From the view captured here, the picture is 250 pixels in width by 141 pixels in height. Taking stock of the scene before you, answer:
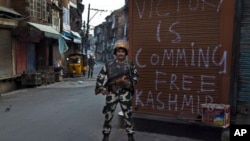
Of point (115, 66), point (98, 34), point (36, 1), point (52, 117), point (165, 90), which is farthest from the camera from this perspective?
point (98, 34)

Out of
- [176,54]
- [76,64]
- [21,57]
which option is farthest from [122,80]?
[76,64]

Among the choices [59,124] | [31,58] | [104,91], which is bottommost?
[59,124]

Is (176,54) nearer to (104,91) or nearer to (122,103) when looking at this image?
(122,103)

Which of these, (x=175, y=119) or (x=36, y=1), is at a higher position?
(x=36, y=1)

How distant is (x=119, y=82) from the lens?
20.8 ft

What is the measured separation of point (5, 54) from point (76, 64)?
14201mm

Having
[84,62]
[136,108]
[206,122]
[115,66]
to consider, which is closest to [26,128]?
[136,108]

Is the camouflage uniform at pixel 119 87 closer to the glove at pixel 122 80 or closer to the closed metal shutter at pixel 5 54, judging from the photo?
the glove at pixel 122 80

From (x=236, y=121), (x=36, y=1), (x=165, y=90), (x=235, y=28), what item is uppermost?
(x=36, y=1)

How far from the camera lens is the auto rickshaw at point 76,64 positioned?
3331 centimetres

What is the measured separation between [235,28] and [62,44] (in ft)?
69.2

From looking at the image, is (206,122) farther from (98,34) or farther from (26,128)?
(98,34)

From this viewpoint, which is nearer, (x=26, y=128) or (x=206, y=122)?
(x=206, y=122)

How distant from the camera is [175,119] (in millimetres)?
7211
